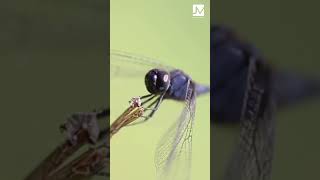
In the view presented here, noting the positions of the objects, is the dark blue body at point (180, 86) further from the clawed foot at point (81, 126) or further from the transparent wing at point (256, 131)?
the clawed foot at point (81, 126)

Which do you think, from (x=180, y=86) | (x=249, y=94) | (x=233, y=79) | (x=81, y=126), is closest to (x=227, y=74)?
(x=233, y=79)

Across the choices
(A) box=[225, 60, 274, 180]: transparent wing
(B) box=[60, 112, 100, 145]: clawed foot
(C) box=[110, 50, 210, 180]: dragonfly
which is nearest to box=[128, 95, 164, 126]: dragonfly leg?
(C) box=[110, 50, 210, 180]: dragonfly

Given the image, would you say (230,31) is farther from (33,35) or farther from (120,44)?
(33,35)

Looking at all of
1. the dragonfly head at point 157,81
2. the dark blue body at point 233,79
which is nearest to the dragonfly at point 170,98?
the dragonfly head at point 157,81

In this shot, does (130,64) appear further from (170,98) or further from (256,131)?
(256,131)

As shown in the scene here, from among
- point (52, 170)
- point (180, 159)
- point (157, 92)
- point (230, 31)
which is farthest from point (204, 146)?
point (52, 170)

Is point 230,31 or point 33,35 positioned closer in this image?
point 33,35
